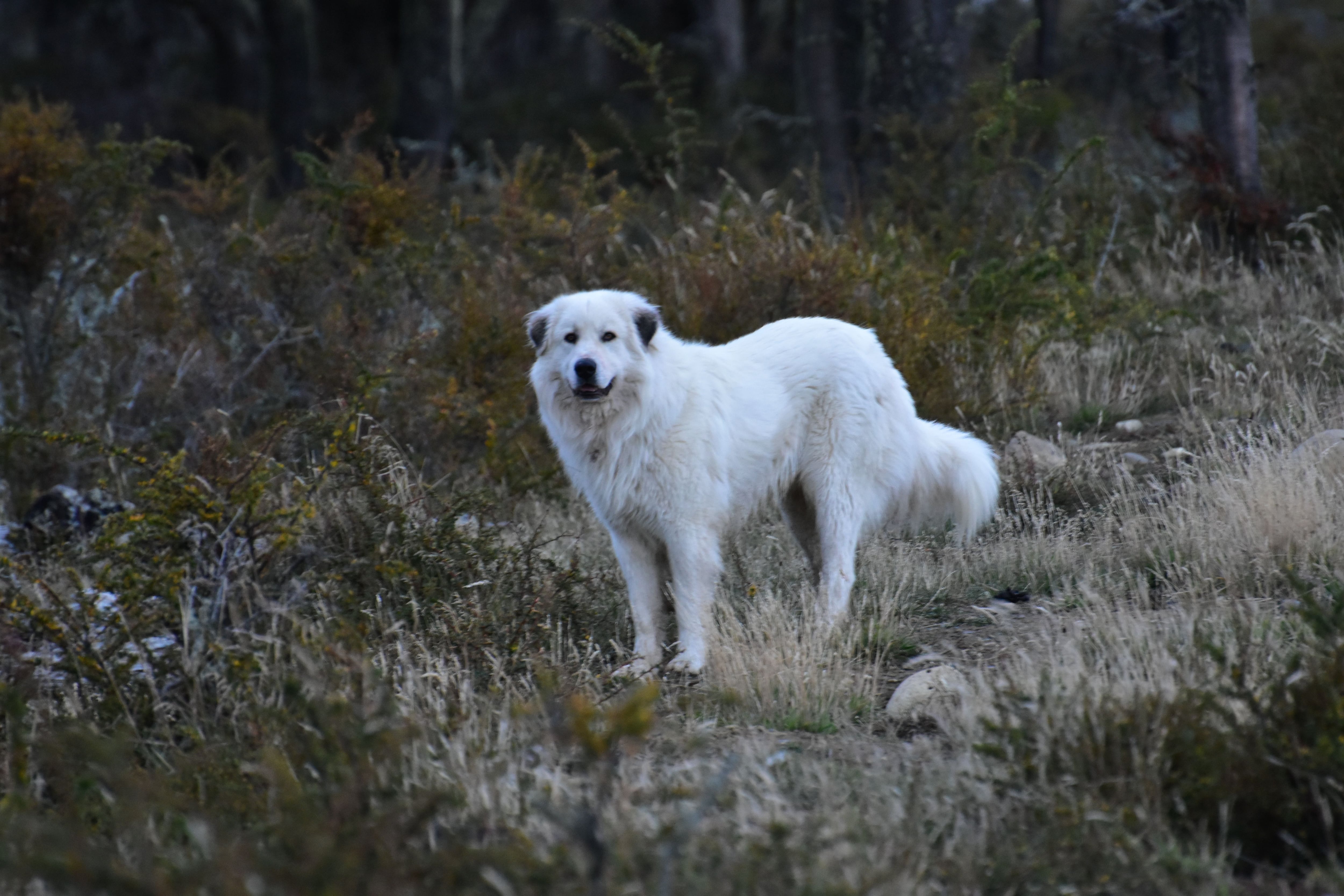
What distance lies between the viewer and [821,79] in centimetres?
1441

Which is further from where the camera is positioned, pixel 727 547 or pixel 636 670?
pixel 727 547

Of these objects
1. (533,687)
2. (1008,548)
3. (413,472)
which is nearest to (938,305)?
(1008,548)

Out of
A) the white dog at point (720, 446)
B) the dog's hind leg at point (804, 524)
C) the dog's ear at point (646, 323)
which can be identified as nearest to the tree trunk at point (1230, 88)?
the white dog at point (720, 446)

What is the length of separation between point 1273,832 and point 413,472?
4381 mm

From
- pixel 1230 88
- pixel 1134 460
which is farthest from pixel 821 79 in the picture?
pixel 1134 460

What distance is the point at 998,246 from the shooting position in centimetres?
906

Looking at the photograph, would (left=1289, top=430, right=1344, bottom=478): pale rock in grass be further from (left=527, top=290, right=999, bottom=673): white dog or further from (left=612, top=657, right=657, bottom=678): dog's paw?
(left=612, top=657, right=657, bottom=678): dog's paw

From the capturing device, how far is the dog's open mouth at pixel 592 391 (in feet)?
15.9

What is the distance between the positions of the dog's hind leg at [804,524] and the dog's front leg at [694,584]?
70cm

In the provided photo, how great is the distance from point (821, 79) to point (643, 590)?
1069 cm

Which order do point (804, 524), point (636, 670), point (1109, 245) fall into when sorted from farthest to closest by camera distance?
1. point (1109, 245)
2. point (804, 524)
3. point (636, 670)

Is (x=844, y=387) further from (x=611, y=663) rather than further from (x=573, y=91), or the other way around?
(x=573, y=91)

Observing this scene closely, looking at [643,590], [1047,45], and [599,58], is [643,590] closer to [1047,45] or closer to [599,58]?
[1047,45]

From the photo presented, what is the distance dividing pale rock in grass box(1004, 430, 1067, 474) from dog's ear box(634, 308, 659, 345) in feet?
8.38
